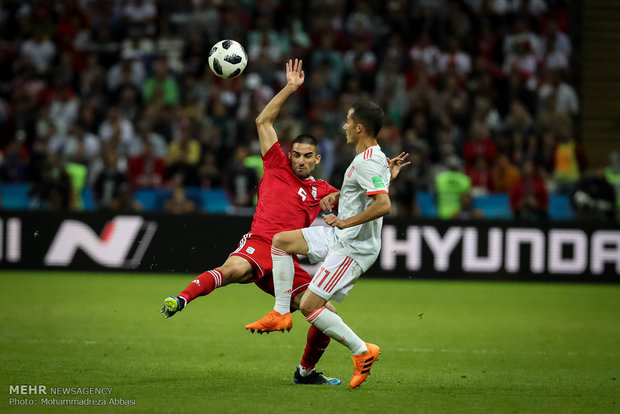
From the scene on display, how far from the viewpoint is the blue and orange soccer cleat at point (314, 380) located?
7055 millimetres

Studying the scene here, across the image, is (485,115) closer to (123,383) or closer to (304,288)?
(304,288)

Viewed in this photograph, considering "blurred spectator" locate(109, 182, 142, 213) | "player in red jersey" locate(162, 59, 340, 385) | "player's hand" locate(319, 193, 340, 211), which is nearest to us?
"player's hand" locate(319, 193, 340, 211)

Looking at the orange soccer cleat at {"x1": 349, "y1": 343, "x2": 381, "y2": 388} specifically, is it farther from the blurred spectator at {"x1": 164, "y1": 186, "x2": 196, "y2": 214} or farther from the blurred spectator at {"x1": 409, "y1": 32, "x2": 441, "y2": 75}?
the blurred spectator at {"x1": 409, "y1": 32, "x2": 441, "y2": 75}

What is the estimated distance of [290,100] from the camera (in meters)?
17.8

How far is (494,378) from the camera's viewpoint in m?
7.60

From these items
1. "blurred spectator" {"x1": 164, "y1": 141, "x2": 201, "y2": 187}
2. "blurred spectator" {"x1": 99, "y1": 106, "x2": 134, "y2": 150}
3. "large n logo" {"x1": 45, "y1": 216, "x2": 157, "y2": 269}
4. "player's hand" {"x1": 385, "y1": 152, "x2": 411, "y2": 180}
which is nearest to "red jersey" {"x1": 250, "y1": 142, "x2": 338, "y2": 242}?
"player's hand" {"x1": 385, "y1": 152, "x2": 411, "y2": 180}

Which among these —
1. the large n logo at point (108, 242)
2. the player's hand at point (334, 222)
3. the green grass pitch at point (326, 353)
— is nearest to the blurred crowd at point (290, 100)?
the large n logo at point (108, 242)

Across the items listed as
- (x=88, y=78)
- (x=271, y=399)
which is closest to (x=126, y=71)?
(x=88, y=78)

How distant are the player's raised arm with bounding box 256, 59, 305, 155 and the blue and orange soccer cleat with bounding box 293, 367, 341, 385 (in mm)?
1950

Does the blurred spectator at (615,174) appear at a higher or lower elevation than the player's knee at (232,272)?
lower

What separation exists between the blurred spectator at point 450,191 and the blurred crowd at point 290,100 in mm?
26

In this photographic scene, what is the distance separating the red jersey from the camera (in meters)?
7.78

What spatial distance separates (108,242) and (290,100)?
15.9 feet

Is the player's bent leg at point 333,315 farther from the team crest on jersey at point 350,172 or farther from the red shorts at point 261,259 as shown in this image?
the red shorts at point 261,259
